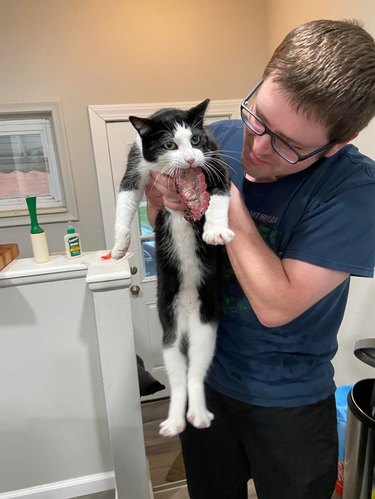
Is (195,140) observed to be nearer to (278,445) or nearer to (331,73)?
(331,73)

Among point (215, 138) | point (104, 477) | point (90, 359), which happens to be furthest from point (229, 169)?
point (104, 477)

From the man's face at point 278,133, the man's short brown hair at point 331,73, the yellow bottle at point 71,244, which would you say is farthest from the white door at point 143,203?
the man's short brown hair at point 331,73

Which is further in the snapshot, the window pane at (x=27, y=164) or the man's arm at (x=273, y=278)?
the window pane at (x=27, y=164)

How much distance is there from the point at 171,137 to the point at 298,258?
0.41 metres

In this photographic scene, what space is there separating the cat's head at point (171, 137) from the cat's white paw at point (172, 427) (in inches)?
24.1

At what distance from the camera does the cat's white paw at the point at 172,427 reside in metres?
0.84

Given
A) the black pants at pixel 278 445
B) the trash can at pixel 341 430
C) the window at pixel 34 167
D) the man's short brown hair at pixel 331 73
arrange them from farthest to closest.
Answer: the window at pixel 34 167, the trash can at pixel 341 430, the black pants at pixel 278 445, the man's short brown hair at pixel 331 73

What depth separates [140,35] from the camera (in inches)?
84.0

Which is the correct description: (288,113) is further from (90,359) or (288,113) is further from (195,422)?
(90,359)

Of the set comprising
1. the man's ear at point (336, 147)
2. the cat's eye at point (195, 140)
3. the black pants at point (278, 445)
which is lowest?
the black pants at point (278, 445)

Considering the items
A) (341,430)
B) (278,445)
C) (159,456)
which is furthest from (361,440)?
(159,456)

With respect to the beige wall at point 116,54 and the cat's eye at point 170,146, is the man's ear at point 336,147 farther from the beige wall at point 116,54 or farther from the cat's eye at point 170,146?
the beige wall at point 116,54

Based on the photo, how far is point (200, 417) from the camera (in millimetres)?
836

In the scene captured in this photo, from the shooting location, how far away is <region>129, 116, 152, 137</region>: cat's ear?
2.68ft
